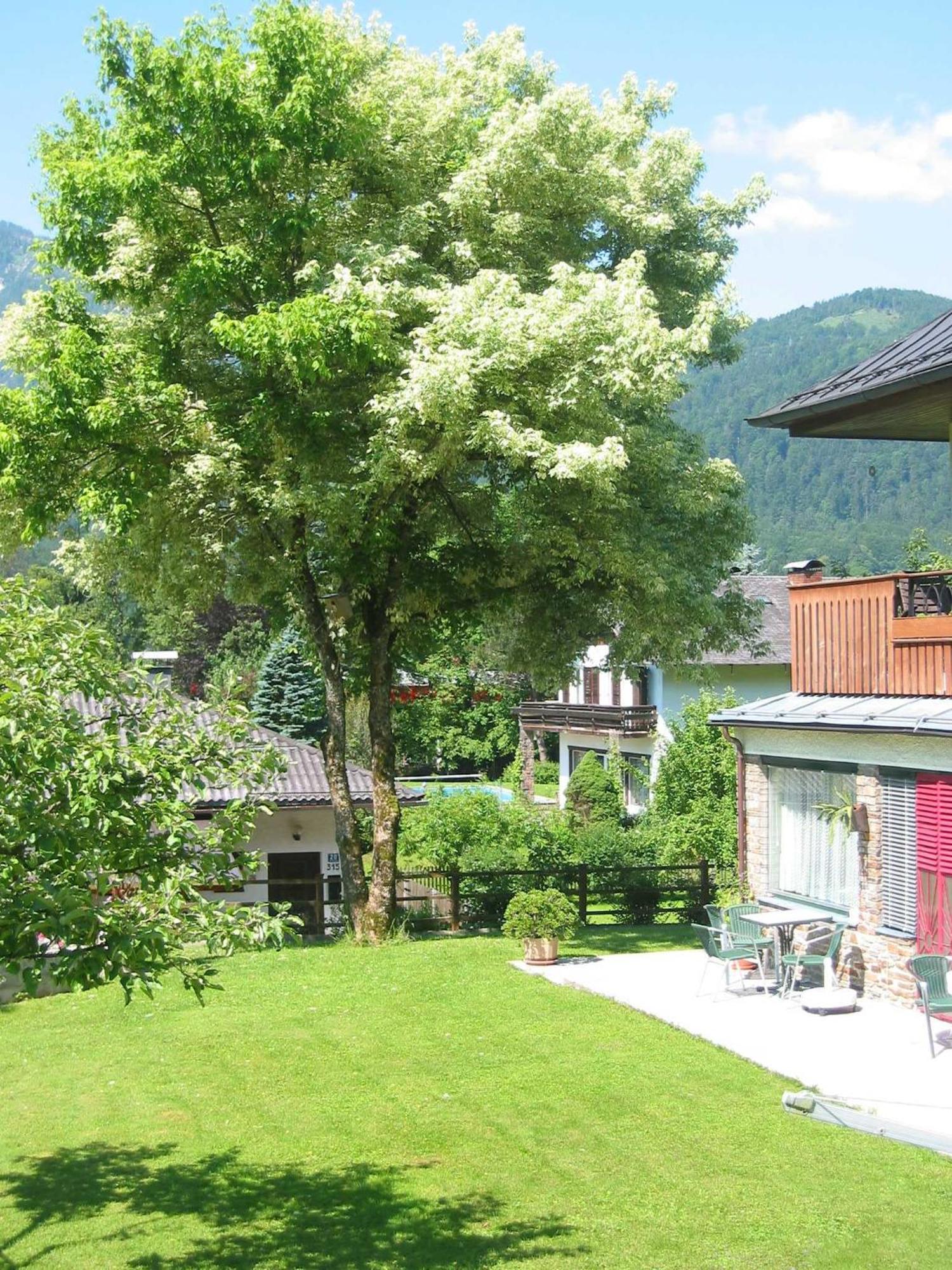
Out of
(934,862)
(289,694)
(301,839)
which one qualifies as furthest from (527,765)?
(934,862)

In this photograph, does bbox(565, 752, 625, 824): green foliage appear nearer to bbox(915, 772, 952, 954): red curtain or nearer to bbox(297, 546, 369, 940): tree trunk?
bbox(297, 546, 369, 940): tree trunk

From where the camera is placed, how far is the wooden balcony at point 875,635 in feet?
47.1

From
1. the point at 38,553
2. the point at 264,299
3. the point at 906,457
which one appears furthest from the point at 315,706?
the point at 906,457

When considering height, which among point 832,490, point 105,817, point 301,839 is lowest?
point 301,839

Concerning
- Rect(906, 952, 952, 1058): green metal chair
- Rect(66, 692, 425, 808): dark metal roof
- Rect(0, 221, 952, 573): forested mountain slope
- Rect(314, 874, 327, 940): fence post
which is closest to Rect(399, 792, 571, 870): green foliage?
Rect(66, 692, 425, 808): dark metal roof

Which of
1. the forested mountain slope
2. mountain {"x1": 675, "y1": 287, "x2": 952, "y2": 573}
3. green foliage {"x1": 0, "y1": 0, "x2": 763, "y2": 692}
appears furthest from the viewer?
mountain {"x1": 675, "y1": 287, "x2": 952, "y2": 573}

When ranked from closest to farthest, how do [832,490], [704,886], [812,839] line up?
[812,839]
[704,886]
[832,490]

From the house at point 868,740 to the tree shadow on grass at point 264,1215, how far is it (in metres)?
6.90

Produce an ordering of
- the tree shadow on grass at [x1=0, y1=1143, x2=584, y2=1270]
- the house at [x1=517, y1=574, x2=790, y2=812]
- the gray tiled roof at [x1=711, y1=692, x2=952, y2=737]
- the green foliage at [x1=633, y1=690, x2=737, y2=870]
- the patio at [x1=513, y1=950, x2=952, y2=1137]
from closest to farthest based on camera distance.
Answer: the tree shadow on grass at [x1=0, y1=1143, x2=584, y2=1270] → the patio at [x1=513, y1=950, x2=952, y2=1137] → the gray tiled roof at [x1=711, y1=692, x2=952, y2=737] → the green foliage at [x1=633, y1=690, x2=737, y2=870] → the house at [x1=517, y1=574, x2=790, y2=812]

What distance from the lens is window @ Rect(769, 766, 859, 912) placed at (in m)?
15.4

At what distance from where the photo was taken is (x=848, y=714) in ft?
49.1

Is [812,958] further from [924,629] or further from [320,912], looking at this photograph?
[320,912]

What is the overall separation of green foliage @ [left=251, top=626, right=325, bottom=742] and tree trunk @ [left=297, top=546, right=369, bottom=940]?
3197cm

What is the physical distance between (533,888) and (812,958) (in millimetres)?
7923
